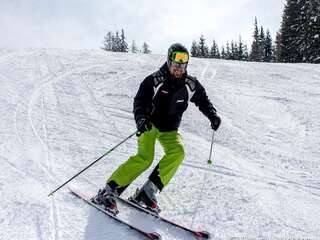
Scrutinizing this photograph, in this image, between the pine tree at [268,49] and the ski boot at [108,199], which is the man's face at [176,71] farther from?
the pine tree at [268,49]

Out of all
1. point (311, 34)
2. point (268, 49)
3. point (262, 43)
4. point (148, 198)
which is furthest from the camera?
point (268, 49)

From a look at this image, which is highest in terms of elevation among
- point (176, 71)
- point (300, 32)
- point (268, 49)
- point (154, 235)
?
point (300, 32)

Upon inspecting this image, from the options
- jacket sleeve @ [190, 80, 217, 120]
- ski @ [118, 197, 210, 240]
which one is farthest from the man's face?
ski @ [118, 197, 210, 240]

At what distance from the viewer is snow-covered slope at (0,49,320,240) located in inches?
184

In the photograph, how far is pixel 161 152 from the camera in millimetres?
7238

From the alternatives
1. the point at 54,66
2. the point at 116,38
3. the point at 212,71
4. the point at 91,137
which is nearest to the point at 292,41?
the point at 212,71

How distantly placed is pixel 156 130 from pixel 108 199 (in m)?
1.03

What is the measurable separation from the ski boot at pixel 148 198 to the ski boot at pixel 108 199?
0.27 meters

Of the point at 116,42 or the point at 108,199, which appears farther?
the point at 116,42

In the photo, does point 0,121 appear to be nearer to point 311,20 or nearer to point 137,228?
point 137,228

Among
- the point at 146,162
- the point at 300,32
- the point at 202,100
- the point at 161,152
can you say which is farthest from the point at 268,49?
the point at 146,162

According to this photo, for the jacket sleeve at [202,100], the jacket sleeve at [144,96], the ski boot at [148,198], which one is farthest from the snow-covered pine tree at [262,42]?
the ski boot at [148,198]

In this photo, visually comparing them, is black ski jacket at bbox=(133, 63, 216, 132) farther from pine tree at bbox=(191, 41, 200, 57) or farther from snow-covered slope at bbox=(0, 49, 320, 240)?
pine tree at bbox=(191, 41, 200, 57)

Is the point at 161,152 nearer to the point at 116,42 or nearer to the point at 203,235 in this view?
the point at 203,235
